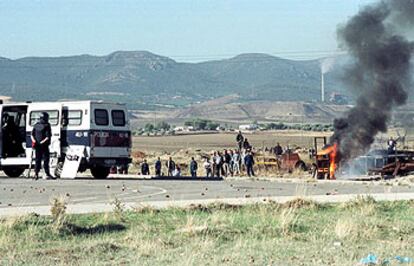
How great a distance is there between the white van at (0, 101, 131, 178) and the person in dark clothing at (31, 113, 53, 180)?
1625 millimetres

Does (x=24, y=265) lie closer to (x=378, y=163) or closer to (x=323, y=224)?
(x=323, y=224)

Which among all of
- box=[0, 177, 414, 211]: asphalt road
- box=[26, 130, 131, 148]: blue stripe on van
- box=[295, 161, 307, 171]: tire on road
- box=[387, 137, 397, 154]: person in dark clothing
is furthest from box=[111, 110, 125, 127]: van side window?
box=[295, 161, 307, 171]: tire on road

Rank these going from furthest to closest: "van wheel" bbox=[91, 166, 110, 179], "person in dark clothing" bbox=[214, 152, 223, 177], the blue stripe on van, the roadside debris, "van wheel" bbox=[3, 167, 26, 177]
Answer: "person in dark clothing" bbox=[214, 152, 223, 177] < "van wheel" bbox=[3, 167, 26, 177] < "van wheel" bbox=[91, 166, 110, 179] < the blue stripe on van < the roadside debris

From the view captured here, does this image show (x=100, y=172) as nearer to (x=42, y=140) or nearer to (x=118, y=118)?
(x=118, y=118)

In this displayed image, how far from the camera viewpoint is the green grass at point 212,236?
1327 cm

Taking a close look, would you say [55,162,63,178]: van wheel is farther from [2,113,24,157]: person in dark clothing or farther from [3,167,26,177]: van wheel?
[3,167,26,177]: van wheel

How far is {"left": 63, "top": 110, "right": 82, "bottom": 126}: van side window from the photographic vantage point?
30.4 metres

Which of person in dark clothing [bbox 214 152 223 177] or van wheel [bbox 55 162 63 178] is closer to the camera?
van wheel [bbox 55 162 63 178]

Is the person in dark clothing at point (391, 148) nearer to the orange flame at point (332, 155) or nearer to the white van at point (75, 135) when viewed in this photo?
the orange flame at point (332, 155)

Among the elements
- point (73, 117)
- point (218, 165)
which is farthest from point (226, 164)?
point (73, 117)

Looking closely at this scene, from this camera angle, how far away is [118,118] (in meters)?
31.3

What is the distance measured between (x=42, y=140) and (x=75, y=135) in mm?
2121

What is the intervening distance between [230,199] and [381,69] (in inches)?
1023

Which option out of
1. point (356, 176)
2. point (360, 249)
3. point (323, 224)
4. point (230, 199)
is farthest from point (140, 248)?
point (356, 176)
